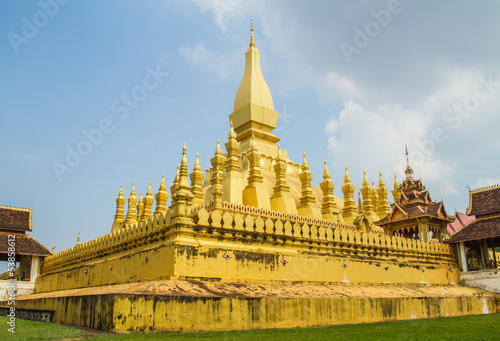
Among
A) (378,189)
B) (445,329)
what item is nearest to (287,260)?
(445,329)

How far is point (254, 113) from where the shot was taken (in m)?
25.4

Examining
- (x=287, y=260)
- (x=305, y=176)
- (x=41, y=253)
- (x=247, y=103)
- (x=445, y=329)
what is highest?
(x=247, y=103)

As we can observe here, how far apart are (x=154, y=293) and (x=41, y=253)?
1855cm

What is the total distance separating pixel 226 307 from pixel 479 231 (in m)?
13.8

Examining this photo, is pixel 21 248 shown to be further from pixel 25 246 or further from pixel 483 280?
pixel 483 280

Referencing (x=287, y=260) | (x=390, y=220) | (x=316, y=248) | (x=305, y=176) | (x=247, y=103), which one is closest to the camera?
(x=287, y=260)

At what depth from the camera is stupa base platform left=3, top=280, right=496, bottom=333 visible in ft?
26.9

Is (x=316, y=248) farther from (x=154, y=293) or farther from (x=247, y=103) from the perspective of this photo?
(x=247, y=103)

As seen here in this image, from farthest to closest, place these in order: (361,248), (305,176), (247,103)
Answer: (247,103) → (305,176) → (361,248)

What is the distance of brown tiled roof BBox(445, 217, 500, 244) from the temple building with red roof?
21138mm

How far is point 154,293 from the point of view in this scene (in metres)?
8.75

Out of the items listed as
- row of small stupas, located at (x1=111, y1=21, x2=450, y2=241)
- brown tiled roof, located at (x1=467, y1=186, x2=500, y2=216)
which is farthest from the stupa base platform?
brown tiled roof, located at (x1=467, y1=186, x2=500, y2=216)

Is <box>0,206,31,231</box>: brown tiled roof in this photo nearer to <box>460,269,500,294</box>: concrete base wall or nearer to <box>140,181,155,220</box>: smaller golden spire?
<box>140,181,155,220</box>: smaller golden spire

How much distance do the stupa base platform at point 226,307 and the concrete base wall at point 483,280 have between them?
17.3ft
